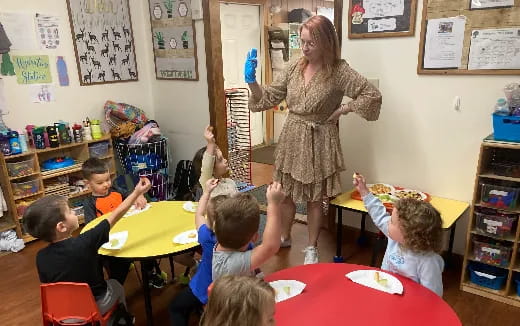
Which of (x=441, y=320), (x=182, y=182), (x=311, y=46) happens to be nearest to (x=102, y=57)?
(x=182, y=182)

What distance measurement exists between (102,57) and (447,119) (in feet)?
9.46

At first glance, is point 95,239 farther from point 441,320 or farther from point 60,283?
point 441,320

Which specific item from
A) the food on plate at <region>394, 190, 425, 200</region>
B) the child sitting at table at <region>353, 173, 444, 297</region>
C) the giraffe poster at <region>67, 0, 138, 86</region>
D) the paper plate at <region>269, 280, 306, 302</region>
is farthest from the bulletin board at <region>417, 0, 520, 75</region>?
the giraffe poster at <region>67, 0, 138, 86</region>

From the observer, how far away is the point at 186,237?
1.84m

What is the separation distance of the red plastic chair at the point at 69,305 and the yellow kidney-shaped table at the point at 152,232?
Result: 220 millimetres

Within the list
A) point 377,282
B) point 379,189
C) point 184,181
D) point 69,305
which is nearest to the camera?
point 377,282

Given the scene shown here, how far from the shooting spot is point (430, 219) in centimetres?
146

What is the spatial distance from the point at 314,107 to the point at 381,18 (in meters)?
0.79

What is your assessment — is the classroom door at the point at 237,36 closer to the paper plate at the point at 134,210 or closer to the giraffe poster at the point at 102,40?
the giraffe poster at the point at 102,40

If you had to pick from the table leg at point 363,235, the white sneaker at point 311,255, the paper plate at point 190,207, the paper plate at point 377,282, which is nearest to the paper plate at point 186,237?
the paper plate at point 190,207

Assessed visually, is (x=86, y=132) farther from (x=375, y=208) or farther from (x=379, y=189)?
(x=375, y=208)

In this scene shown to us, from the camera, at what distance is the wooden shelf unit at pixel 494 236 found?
7.07ft

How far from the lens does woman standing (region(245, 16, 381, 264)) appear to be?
233 centimetres

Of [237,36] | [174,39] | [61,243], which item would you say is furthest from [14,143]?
[237,36]
